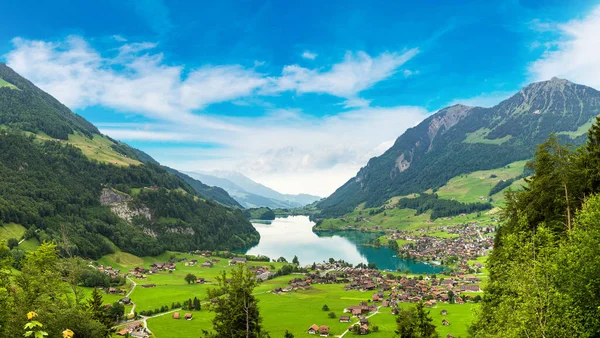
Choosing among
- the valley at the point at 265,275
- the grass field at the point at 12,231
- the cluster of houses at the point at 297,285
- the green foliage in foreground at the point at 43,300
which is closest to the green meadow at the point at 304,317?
the valley at the point at 265,275

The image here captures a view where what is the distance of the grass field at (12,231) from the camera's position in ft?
425

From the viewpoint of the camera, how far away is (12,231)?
444 feet

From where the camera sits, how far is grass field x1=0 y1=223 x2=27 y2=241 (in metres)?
130

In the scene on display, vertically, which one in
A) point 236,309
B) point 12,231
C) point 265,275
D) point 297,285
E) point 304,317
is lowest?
point 297,285

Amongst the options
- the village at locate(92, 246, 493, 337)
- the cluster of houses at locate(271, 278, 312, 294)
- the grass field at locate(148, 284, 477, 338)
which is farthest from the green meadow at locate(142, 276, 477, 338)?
the cluster of houses at locate(271, 278, 312, 294)

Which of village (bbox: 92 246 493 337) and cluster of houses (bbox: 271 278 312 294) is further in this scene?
cluster of houses (bbox: 271 278 312 294)

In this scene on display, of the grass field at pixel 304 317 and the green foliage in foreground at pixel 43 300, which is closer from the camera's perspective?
the green foliage in foreground at pixel 43 300

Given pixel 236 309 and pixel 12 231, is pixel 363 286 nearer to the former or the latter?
pixel 236 309

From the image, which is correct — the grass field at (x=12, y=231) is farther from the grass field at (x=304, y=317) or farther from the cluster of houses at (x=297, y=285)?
the cluster of houses at (x=297, y=285)

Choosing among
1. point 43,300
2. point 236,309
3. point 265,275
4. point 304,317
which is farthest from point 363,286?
point 43,300

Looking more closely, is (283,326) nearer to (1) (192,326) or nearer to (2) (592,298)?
(1) (192,326)

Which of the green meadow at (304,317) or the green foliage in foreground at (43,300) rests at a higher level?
the green foliage in foreground at (43,300)

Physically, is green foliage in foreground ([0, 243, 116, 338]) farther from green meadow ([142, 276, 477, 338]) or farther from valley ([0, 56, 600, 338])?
green meadow ([142, 276, 477, 338])

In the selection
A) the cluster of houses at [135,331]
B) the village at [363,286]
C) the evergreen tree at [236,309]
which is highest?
the evergreen tree at [236,309]
